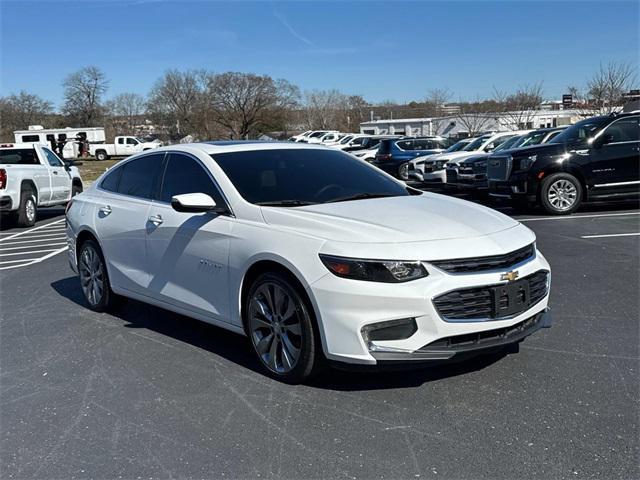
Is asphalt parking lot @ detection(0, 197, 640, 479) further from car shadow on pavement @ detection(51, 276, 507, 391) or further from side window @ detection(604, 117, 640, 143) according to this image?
side window @ detection(604, 117, 640, 143)

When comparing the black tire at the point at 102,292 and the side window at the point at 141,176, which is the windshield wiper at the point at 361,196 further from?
the black tire at the point at 102,292

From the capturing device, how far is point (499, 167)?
1264cm

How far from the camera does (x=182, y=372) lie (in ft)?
14.9

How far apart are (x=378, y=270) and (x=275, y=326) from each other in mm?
877

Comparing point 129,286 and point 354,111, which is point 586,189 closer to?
point 129,286

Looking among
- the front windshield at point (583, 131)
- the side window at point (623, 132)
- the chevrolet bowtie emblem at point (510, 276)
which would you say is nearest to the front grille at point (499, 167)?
the front windshield at point (583, 131)

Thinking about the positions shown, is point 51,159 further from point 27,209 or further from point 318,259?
point 318,259

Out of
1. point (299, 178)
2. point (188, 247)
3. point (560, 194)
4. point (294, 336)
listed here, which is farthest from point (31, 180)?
point (294, 336)

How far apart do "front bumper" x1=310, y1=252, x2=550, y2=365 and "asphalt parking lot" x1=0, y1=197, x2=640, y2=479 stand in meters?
0.34

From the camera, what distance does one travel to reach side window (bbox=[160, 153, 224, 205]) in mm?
4957

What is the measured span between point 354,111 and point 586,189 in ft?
296

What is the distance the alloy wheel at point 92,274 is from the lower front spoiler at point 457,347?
3.41 metres

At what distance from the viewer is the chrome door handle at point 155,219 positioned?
5207 mm

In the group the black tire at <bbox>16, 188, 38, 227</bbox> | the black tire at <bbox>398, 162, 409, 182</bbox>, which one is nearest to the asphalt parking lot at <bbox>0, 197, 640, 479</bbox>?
the black tire at <bbox>16, 188, 38, 227</bbox>
